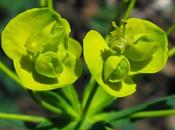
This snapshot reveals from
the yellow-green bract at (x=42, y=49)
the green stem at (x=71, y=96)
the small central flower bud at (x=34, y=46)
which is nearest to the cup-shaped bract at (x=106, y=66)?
the yellow-green bract at (x=42, y=49)

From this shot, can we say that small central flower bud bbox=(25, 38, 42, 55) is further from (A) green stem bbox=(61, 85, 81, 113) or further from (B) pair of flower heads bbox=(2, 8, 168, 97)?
(A) green stem bbox=(61, 85, 81, 113)

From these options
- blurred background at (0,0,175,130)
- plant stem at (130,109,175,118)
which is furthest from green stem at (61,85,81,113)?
blurred background at (0,0,175,130)

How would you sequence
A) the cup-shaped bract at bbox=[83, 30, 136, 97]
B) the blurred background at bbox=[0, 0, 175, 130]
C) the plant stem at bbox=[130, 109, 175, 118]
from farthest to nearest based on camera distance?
the blurred background at bbox=[0, 0, 175, 130]
the plant stem at bbox=[130, 109, 175, 118]
the cup-shaped bract at bbox=[83, 30, 136, 97]

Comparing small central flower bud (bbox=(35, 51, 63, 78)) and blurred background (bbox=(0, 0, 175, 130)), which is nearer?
small central flower bud (bbox=(35, 51, 63, 78))

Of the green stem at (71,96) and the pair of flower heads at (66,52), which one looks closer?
the pair of flower heads at (66,52)

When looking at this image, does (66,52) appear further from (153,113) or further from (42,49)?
(153,113)

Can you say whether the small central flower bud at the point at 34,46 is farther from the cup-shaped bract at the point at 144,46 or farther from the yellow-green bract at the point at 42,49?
the cup-shaped bract at the point at 144,46

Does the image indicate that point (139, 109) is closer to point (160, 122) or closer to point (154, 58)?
point (154, 58)
